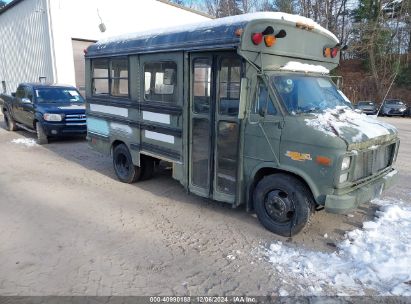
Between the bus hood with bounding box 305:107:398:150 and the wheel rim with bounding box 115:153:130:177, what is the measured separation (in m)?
3.95

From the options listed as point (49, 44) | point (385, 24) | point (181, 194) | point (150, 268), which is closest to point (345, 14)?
point (385, 24)

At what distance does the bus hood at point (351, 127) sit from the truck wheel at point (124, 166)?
12.2 ft

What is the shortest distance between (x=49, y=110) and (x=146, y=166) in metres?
5.38

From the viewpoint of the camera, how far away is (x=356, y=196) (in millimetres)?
4281

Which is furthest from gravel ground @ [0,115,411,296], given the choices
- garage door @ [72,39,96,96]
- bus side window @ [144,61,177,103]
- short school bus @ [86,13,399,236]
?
garage door @ [72,39,96,96]

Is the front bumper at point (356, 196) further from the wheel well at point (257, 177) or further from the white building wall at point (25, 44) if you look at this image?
the white building wall at point (25, 44)

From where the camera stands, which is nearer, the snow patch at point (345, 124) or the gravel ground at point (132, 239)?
the gravel ground at point (132, 239)

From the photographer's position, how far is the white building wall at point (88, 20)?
17.1 metres

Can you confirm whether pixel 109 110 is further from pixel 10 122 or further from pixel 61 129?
pixel 10 122

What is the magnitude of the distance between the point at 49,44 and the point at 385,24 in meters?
28.9

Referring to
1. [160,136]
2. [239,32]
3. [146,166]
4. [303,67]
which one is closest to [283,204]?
[303,67]

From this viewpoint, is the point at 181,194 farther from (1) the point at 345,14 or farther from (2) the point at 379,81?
(1) the point at 345,14

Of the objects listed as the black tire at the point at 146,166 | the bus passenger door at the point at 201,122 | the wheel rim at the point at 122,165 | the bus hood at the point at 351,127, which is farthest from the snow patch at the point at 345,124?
the wheel rim at the point at 122,165

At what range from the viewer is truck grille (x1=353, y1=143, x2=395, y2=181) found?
4328mm
